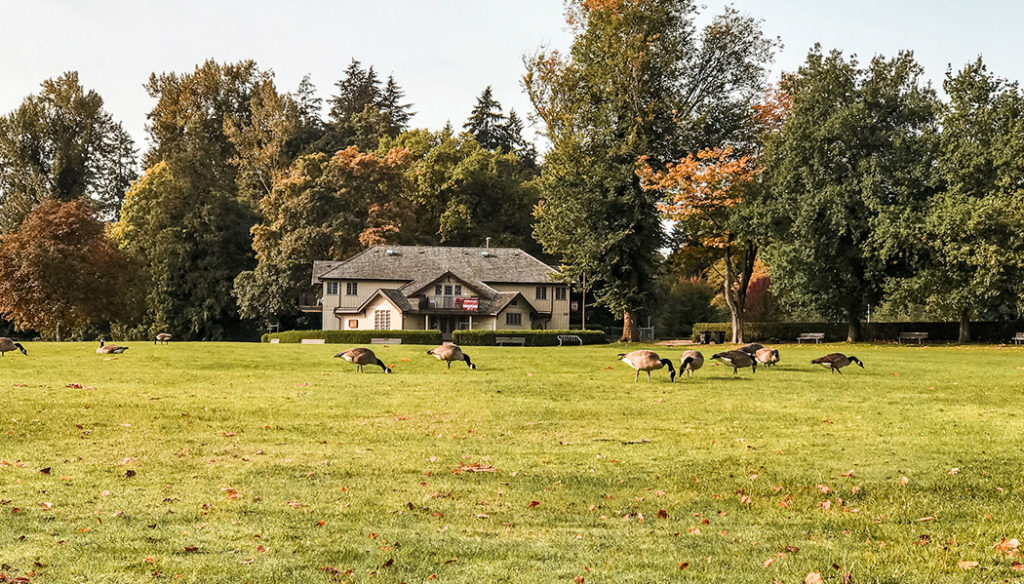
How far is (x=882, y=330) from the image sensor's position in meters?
62.2

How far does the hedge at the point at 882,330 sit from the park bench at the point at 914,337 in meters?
2.51

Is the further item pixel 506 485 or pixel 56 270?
pixel 56 270

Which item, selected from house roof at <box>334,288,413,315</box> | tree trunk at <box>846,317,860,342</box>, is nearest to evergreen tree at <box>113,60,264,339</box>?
house roof at <box>334,288,413,315</box>

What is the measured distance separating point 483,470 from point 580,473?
1.19m

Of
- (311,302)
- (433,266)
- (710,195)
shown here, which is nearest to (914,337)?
(710,195)

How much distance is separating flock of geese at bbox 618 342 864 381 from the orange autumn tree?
25677mm

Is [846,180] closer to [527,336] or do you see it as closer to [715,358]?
[527,336]

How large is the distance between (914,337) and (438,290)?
120 ft

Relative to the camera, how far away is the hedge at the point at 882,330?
58791 mm

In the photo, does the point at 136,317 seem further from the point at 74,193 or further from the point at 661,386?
the point at 661,386

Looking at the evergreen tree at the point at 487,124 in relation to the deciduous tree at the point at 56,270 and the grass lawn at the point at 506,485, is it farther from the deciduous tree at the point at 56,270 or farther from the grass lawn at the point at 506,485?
the grass lawn at the point at 506,485

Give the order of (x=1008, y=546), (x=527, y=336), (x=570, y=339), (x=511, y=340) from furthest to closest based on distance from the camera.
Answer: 1. (x=570, y=339)
2. (x=527, y=336)
3. (x=511, y=340)
4. (x=1008, y=546)

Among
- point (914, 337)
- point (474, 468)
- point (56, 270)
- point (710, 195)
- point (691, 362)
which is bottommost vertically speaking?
point (474, 468)

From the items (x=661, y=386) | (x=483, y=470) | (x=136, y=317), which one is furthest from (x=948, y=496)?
(x=136, y=317)
